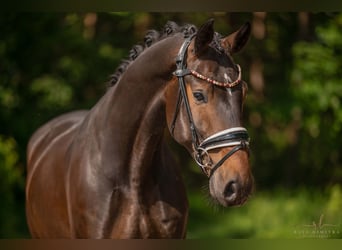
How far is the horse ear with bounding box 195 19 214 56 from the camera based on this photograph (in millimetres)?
2785

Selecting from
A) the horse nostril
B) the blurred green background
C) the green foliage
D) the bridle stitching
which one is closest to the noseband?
the bridle stitching

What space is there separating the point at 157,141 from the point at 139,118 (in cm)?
15

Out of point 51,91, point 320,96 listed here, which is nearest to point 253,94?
point 320,96

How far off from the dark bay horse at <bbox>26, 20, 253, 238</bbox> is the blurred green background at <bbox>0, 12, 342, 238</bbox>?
2.75 m

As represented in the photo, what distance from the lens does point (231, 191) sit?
104 inches

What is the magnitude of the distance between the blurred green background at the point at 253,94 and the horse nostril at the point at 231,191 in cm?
330

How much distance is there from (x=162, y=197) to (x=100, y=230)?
0.34 m

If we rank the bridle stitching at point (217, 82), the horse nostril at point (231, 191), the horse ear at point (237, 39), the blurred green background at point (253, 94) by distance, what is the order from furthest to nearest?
1. the blurred green background at point (253, 94)
2. the horse ear at point (237, 39)
3. the bridle stitching at point (217, 82)
4. the horse nostril at point (231, 191)

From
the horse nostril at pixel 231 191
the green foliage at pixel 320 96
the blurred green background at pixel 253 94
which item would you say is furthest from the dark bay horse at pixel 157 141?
the green foliage at pixel 320 96

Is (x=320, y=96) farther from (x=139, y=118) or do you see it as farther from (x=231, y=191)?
(x=231, y=191)

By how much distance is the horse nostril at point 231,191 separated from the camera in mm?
2629

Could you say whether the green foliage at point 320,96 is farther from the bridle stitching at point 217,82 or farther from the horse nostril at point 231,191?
the horse nostril at point 231,191

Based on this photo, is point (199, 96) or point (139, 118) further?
point (139, 118)

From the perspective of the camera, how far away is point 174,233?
126 inches
